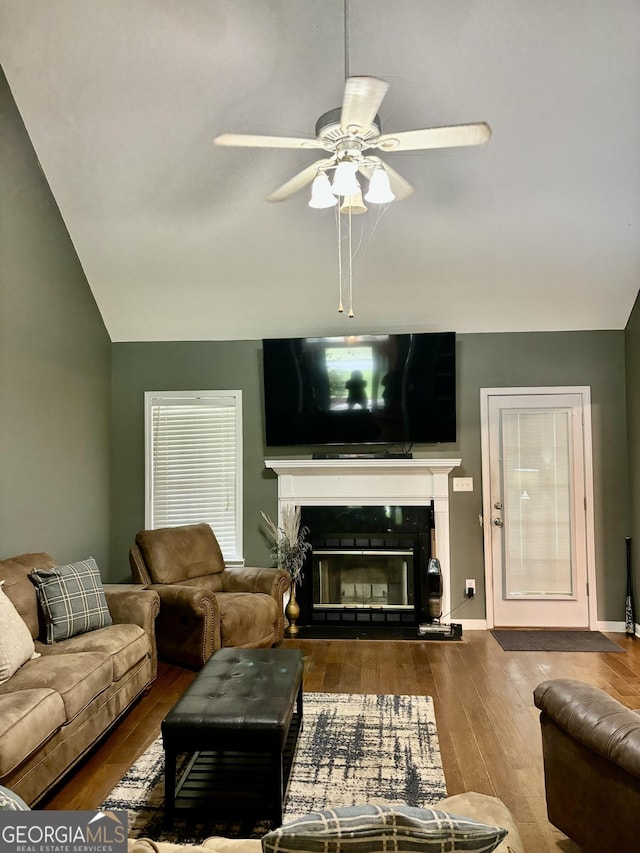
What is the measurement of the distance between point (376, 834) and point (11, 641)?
2646 millimetres

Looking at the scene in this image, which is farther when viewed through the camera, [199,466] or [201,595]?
[199,466]

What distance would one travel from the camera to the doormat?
16.7 feet

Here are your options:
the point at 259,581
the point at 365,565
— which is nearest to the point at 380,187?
the point at 259,581

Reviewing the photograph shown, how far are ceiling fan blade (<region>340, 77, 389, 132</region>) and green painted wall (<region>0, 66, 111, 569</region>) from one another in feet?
8.80

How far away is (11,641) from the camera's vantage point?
3129 mm

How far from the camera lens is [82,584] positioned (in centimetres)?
388

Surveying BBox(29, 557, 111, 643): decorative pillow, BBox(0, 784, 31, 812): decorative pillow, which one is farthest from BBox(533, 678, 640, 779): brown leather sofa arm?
BBox(29, 557, 111, 643): decorative pillow

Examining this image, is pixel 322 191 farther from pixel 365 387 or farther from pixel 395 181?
pixel 365 387

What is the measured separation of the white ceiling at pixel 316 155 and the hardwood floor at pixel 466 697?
9.20 feet

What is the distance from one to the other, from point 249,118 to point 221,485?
3.16m

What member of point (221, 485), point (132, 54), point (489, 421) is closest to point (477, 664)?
point (489, 421)

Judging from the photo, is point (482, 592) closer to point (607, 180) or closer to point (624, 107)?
point (607, 180)

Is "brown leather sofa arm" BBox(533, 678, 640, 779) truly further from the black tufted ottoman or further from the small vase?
the small vase

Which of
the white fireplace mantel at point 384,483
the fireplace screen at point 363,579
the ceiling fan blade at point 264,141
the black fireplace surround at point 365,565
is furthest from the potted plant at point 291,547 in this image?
the ceiling fan blade at point 264,141
